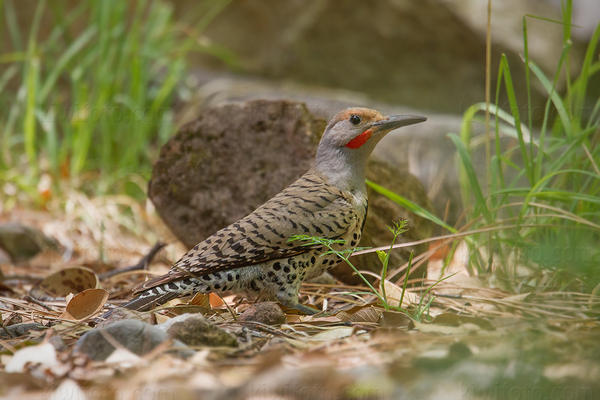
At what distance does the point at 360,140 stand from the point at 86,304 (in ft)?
5.96

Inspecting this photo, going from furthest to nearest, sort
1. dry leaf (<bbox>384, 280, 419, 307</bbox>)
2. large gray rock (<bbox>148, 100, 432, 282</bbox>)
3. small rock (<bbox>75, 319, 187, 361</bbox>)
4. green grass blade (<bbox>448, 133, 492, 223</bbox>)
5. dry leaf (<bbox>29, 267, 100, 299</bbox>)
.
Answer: large gray rock (<bbox>148, 100, 432, 282</bbox>) → dry leaf (<bbox>29, 267, 100, 299</bbox>) → green grass blade (<bbox>448, 133, 492, 223</bbox>) → dry leaf (<bbox>384, 280, 419, 307</bbox>) → small rock (<bbox>75, 319, 187, 361</bbox>)

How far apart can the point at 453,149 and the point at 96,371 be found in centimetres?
452

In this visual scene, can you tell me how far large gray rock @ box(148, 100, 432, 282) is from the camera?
415cm

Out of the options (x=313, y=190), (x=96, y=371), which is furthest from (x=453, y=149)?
(x=96, y=371)

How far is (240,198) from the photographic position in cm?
425

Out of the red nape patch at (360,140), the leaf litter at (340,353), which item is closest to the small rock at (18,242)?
the leaf litter at (340,353)

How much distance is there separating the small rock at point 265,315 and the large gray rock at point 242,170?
4.13 feet

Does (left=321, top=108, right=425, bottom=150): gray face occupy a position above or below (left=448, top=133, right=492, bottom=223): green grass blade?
above

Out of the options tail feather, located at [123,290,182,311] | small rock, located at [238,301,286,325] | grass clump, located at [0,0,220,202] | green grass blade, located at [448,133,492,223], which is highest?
grass clump, located at [0,0,220,202]

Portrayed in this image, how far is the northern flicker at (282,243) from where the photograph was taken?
126 inches

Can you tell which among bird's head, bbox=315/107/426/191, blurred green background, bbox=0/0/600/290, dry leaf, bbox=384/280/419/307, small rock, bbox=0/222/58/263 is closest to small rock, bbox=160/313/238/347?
dry leaf, bbox=384/280/419/307

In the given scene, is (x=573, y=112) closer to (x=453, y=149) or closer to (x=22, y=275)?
(x=453, y=149)

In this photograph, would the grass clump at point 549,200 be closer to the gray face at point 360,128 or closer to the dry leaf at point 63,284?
the gray face at point 360,128

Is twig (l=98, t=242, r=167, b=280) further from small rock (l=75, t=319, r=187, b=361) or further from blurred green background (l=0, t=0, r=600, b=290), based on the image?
small rock (l=75, t=319, r=187, b=361)
